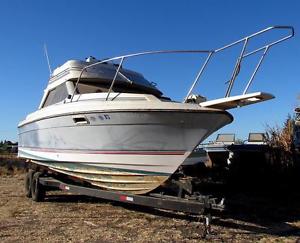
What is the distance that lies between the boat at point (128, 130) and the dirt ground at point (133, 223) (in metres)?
0.60

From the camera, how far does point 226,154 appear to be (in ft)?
39.0

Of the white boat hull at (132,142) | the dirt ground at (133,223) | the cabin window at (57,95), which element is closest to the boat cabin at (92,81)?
the cabin window at (57,95)

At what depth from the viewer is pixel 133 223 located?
273 inches

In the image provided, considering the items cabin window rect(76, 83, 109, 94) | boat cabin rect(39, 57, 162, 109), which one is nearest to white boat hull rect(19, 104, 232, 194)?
cabin window rect(76, 83, 109, 94)

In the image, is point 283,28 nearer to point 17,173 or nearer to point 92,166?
point 92,166

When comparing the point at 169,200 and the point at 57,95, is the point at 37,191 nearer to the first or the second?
the point at 57,95

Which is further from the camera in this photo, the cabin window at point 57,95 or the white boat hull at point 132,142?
the cabin window at point 57,95

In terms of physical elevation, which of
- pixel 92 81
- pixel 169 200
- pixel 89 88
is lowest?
pixel 169 200

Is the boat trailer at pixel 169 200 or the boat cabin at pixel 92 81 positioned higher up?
the boat cabin at pixel 92 81

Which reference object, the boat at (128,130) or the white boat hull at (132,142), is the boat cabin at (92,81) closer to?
the boat at (128,130)

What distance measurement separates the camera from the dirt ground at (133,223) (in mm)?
6031

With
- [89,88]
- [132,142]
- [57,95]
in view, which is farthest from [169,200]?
[57,95]

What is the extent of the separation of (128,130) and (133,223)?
1.47 m

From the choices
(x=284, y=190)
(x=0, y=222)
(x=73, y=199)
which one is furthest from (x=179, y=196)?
(x=284, y=190)
